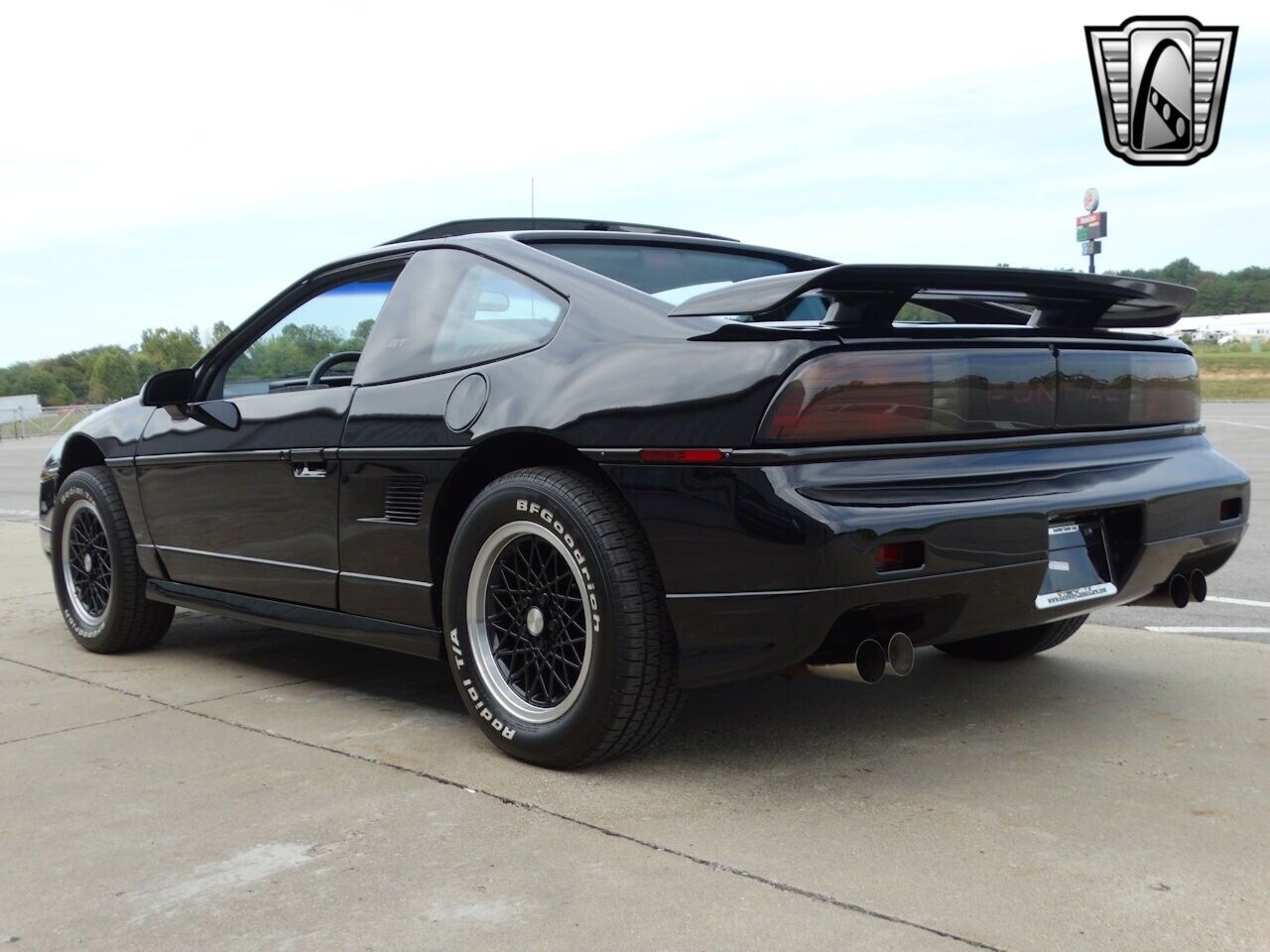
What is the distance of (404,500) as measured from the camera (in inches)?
152

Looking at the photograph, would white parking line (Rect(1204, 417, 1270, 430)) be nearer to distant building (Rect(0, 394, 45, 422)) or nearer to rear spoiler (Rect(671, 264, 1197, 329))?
rear spoiler (Rect(671, 264, 1197, 329))

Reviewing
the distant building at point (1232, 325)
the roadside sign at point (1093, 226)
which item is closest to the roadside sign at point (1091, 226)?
the roadside sign at point (1093, 226)

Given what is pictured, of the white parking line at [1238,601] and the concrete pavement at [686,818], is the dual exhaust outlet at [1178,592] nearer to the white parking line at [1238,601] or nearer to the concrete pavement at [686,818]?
the concrete pavement at [686,818]

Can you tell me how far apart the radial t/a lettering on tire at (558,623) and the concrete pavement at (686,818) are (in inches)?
5.5

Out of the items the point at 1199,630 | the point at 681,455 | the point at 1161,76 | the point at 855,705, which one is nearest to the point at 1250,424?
the point at 1161,76

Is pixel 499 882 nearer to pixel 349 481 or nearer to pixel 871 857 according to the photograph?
pixel 871 857

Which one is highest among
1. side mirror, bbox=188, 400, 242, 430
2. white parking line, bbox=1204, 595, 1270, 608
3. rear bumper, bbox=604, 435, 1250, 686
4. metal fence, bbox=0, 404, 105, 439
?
side mirror, bbox=188, 400, 242, 430

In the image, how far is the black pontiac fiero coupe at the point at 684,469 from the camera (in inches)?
122

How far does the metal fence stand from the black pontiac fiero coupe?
4326 cm

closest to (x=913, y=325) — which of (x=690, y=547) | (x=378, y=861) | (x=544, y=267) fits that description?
(x=690, y=547)

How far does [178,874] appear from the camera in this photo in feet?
9.49

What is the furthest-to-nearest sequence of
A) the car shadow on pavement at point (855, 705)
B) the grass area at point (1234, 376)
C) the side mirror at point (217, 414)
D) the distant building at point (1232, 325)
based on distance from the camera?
1. the distant building at point (1232, 325)
2. the grass area at point (1234, 376)
3. the side mirror at point (217, 414)
4. the car shadow on pavement at point (855, 705)

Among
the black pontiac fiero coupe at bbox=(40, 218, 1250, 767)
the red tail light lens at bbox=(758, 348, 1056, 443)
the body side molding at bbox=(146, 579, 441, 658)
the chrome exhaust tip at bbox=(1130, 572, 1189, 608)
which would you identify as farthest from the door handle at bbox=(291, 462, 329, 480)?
the chrome exhaust tip at bbox=(1130, 572, 1189, 608)

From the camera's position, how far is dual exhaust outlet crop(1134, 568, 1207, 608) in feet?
12.7
